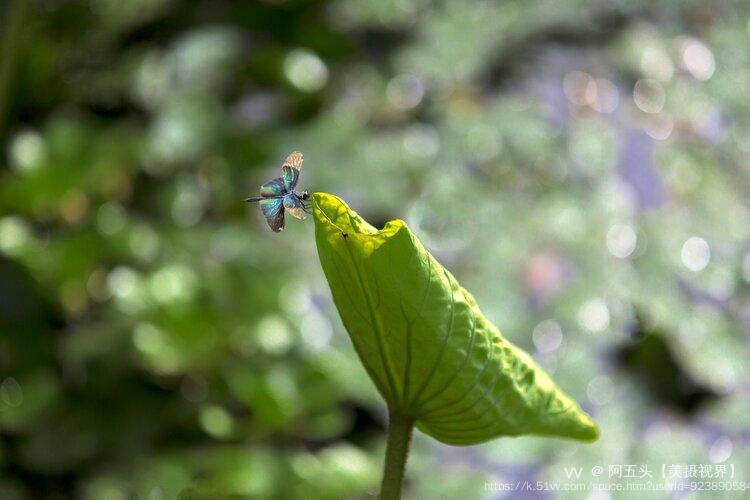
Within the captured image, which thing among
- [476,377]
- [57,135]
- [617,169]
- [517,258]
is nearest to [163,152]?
[57,135]

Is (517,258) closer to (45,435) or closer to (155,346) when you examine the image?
(155,346)

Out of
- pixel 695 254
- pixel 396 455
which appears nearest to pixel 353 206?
pixel 695 254

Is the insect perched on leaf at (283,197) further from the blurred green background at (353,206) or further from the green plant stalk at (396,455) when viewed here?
the blurred green background at (353,206)

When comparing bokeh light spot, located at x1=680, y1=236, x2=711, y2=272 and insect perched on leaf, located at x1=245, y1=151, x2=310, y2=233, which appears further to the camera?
bokeh light spot, located at x1=680, y1=236, x2=711, y2=272

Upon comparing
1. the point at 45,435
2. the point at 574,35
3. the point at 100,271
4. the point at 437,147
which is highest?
the point at 574,35

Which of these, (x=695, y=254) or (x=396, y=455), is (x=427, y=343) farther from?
(x=695, y=254)

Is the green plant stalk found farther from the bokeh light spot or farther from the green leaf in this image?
the bokeh light spot

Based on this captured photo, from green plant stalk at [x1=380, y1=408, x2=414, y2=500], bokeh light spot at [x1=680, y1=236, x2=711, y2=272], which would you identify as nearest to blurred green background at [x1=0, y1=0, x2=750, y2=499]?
bokeh light spot at [x1=680, y1=236, x2=711, y2=272]
